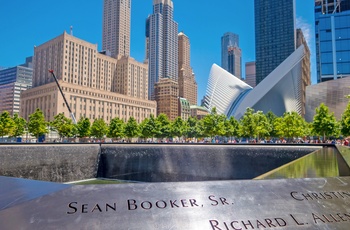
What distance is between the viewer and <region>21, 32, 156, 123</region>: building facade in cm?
8206

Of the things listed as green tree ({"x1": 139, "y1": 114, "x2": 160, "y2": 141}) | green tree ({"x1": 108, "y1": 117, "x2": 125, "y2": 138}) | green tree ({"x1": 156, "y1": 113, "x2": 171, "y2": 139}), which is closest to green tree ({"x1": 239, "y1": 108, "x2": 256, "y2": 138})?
green tree ({"x1": 156, "y1": 113, "x2": 171, "y2": 139})

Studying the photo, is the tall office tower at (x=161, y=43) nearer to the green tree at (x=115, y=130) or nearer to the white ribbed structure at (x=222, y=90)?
the white ribbed structure at (x=222, y=90)

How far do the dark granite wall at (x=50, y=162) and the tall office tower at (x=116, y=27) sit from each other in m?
137

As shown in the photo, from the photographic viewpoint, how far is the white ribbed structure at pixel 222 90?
79.6m

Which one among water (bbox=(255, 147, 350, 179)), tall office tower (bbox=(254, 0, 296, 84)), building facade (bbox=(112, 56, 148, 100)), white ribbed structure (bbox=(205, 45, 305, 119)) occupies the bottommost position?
water (bbox=(255, 147, 350, 179))

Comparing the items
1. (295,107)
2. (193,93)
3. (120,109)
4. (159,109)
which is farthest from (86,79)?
(193,93)

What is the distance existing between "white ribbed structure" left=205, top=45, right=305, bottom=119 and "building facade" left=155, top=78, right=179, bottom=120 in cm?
5459

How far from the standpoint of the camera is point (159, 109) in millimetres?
139750

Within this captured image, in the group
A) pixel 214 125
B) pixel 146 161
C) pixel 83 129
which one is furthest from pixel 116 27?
pixel 146 161

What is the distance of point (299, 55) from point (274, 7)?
4192 inches

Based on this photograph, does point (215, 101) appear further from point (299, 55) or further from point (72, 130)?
point (72, 130)

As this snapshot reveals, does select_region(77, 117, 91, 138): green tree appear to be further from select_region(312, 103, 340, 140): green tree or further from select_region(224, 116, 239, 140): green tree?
select_region(312, 103, 340, 140): green tree

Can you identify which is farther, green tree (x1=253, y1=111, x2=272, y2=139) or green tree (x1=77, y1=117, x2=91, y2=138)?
green tree (x1=77, y1=117, x2=91, y2=138)

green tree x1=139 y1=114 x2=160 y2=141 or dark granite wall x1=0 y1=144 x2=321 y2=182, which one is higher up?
green tree x1=139 y1=114 x2=160 y2=141
